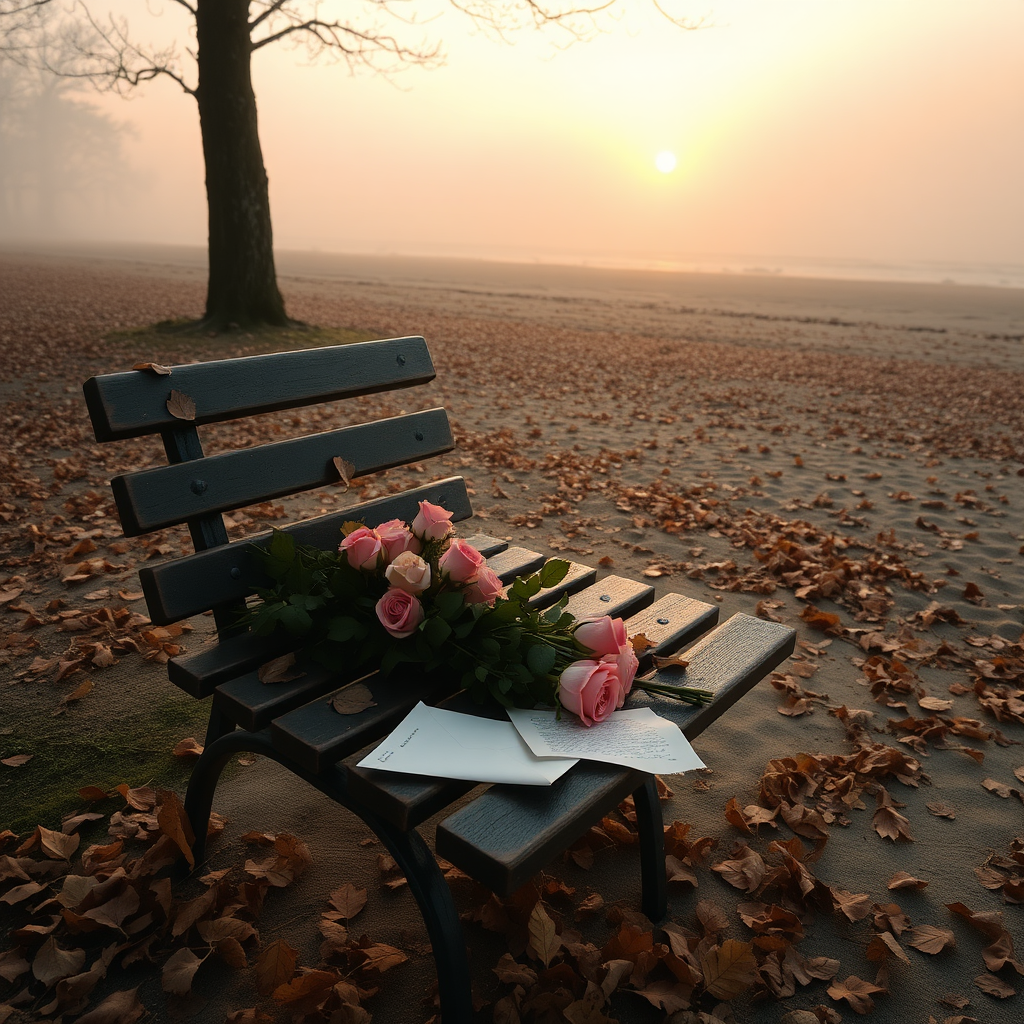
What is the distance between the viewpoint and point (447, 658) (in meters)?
1.72

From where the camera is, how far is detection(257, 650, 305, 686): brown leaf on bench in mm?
1725

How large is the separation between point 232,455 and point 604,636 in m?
1.17

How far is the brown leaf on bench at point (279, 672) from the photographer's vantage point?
1725mm

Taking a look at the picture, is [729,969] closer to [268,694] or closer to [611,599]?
[611,599]

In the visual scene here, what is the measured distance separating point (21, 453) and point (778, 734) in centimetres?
598

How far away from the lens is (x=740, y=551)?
460cm

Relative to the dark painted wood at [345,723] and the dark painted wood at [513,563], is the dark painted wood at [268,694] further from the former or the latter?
the dark painted wood at [513,563]

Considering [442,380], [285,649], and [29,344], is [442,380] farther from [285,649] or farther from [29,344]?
[285,649]

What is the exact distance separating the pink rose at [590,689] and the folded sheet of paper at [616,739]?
0.03 m

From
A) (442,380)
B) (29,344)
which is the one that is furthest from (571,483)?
(29,344)

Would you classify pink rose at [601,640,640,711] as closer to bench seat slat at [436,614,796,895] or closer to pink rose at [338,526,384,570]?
bench seat slat at [436,614,796,895]

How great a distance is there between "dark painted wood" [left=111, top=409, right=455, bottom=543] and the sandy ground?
3.31 feet

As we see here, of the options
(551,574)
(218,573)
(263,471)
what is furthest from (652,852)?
(263,471)

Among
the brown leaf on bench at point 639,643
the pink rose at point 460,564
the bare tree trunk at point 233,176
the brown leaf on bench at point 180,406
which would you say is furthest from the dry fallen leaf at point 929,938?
the bare tree trunk at point 233,176
